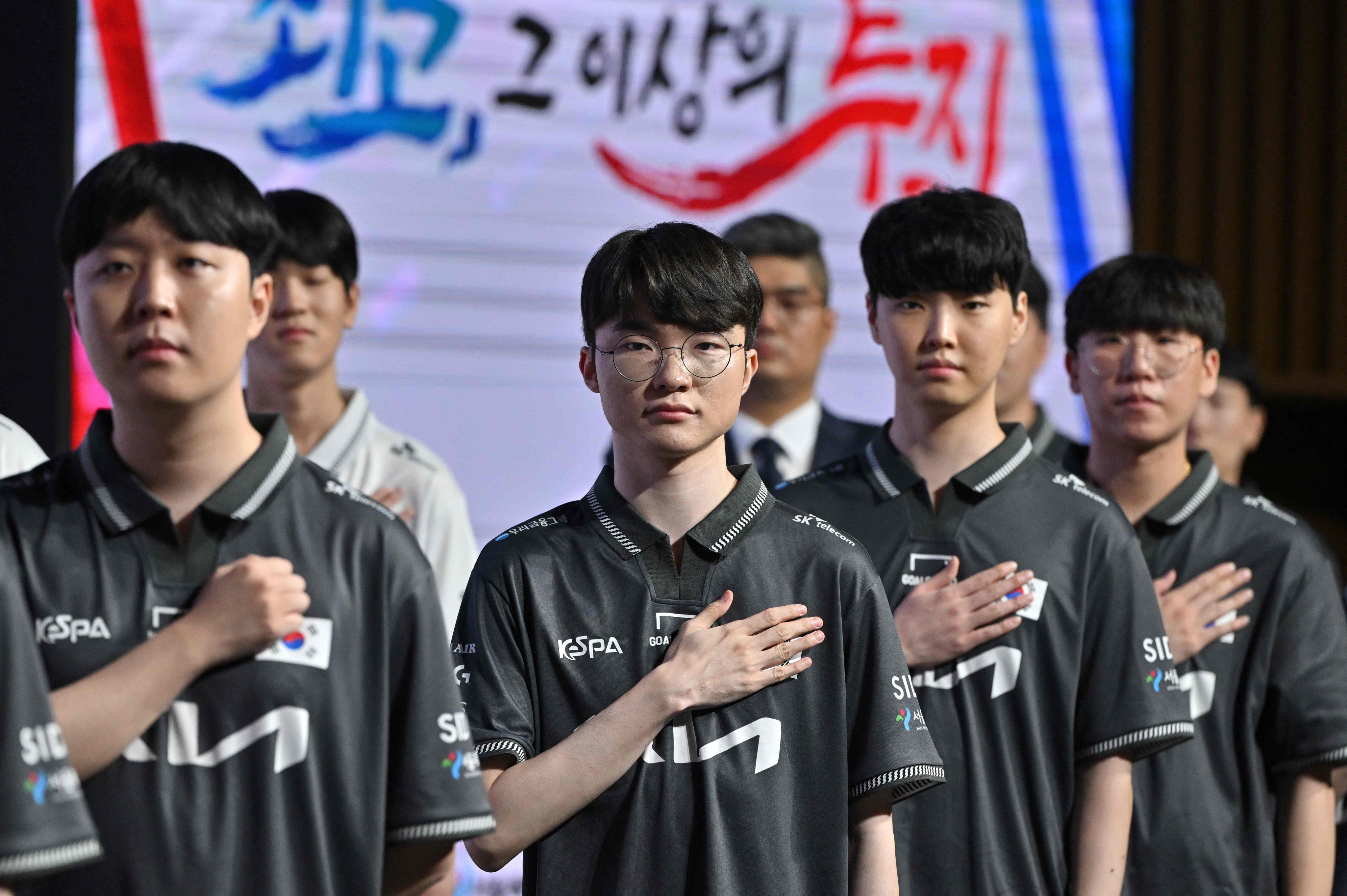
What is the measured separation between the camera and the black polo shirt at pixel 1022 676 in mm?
1913

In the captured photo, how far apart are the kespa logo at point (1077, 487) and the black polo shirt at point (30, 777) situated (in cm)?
138

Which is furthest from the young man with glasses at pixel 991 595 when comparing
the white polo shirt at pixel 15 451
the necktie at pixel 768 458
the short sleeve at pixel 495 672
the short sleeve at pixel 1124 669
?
the white polo shirt at pixel 15 451

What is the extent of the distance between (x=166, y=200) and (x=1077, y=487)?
1.31 m

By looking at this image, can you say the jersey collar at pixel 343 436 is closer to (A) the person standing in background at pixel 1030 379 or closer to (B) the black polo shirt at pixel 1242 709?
(A) the person standing in background at pixel 1030 379

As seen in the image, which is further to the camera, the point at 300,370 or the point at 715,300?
the point at 300,370

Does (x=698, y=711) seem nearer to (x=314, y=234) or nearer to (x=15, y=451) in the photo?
(x=15, y=451)

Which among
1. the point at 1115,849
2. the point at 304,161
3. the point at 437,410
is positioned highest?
the point at 304,161

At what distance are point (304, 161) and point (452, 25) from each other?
55 centimetres

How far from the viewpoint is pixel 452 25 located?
3914mm

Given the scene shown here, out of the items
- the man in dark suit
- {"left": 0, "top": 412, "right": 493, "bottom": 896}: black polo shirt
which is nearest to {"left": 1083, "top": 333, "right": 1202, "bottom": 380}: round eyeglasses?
the man in dark suit

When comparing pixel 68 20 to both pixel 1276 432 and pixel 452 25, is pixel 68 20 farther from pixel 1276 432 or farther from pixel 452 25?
pixel 1276 432

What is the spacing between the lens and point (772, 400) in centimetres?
321

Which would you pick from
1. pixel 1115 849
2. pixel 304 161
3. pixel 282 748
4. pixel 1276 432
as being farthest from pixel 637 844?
pixel 1276 432

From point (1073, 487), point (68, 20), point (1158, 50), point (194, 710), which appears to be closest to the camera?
point (194, 710)
